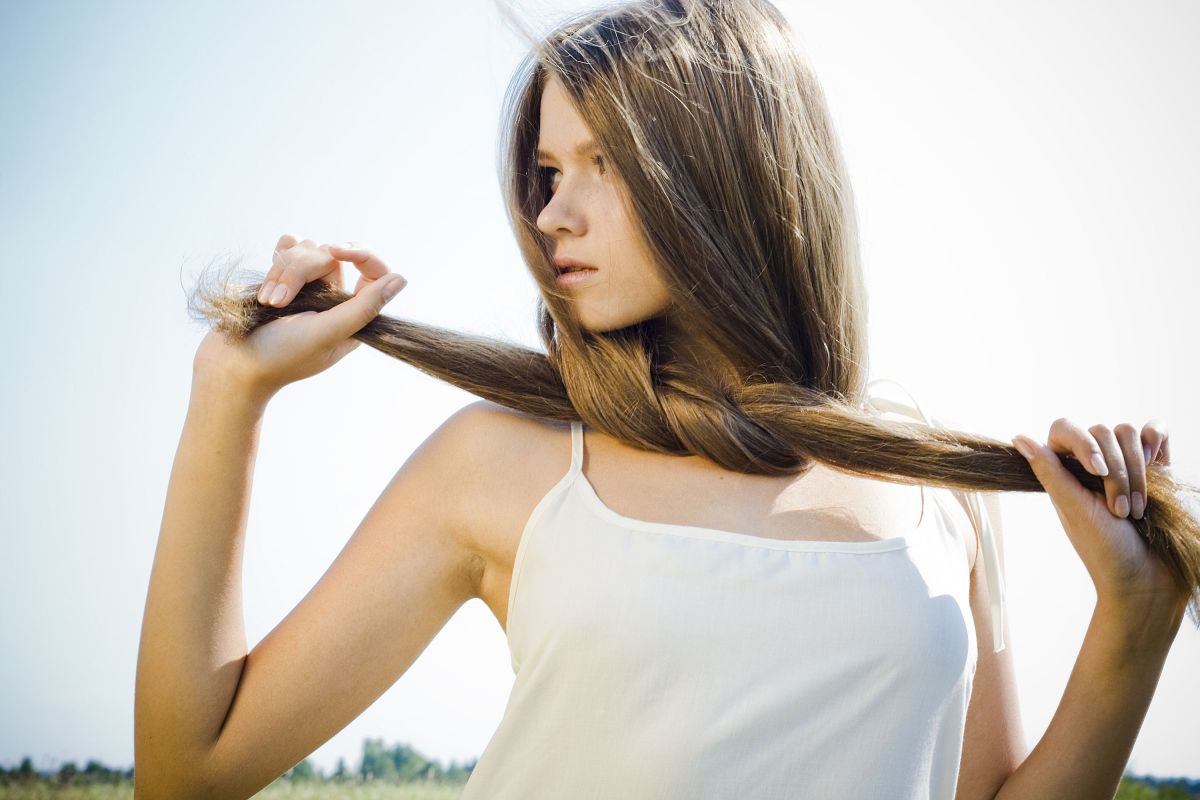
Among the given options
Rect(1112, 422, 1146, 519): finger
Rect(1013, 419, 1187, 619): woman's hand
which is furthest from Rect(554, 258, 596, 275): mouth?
Rect(1112, 422, 1146, 519): finger

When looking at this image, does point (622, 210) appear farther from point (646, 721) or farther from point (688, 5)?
point (646, 721)

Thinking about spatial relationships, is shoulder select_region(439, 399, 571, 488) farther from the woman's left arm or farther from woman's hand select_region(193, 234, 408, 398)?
the woman's left arm

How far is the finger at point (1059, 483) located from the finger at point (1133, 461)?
0.21 feet

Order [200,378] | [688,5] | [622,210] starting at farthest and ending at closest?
1. [688,5]
2. [622,210]
3. [200,378]

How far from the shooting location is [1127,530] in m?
1.60

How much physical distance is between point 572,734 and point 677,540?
1.15 ft

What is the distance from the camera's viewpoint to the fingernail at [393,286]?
169 centimetres

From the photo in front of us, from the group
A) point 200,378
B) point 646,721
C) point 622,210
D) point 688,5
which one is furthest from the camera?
point 688,5

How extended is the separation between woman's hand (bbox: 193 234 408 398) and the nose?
11.6 inches

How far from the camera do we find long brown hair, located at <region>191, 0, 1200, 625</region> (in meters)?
1.69

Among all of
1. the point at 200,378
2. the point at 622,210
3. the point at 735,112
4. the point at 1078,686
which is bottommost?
the point at 1078,686

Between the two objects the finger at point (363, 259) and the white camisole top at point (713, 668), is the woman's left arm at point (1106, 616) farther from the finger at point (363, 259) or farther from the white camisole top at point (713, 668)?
the finger at point (363, 259)

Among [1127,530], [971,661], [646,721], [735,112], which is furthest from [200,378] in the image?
[1127,530]

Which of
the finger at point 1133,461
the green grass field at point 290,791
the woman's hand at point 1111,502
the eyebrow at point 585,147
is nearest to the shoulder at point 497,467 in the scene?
the eyebrow at point 585,147
